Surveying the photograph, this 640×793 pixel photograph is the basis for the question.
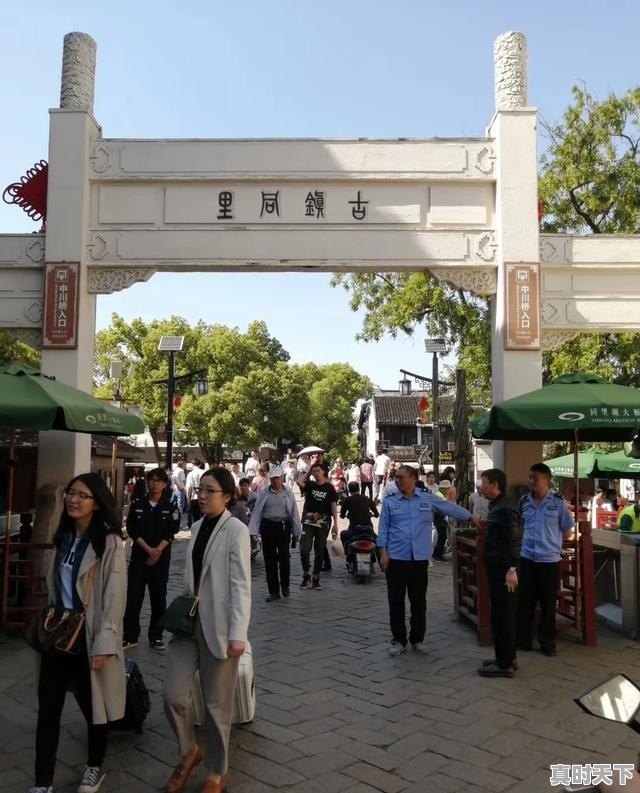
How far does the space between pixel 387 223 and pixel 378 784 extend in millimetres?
6673

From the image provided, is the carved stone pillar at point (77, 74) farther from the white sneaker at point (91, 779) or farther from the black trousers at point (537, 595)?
the white sneaker at point (91, 779)

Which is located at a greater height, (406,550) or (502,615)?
(406,550)

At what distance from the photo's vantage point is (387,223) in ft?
29.5

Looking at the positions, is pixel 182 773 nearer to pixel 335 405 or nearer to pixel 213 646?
pixel 213 646

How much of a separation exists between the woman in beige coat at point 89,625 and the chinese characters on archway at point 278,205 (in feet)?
19.2

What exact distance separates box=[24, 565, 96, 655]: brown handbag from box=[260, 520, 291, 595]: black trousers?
216 inches

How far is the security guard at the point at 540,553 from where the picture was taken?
681 centimetres

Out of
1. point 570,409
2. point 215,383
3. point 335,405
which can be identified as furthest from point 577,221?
point 335,405

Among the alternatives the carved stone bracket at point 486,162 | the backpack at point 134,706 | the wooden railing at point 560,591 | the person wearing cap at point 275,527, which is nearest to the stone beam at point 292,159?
the carved stone bracket at point 486,162

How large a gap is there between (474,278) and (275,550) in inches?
168

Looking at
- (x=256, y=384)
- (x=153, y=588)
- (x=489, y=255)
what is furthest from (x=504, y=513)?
(x=256, y=384)

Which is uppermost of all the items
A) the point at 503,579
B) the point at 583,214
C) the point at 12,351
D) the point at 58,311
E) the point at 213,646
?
the point at 583,214

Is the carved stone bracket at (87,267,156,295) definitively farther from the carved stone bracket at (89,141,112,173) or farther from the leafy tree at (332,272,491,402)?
the leafy tree at (332,272,491,402)

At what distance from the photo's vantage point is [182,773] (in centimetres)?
379
